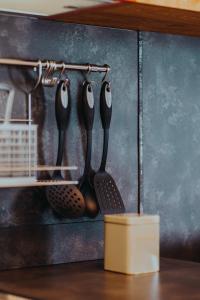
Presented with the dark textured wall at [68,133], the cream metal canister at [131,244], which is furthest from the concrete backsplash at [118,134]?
the cream metal canister at [131,244]

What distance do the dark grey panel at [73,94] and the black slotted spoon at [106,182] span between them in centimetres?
3

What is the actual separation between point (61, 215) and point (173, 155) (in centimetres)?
45

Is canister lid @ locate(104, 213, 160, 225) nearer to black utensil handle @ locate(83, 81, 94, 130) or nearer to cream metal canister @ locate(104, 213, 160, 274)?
cream metal canister @ locate(104, 213, 160, 274)

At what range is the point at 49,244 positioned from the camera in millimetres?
1767

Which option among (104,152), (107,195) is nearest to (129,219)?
Result: (107,195)

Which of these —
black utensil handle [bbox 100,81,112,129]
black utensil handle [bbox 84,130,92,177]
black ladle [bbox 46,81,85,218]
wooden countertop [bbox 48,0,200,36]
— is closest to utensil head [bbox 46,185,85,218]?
black ladle [bbox 46,81,85,218]

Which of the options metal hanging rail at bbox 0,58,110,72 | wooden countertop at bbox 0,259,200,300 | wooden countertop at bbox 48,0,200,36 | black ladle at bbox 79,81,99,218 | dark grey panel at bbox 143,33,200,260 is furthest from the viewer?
dark grey panel at bbox 143,33,200,260

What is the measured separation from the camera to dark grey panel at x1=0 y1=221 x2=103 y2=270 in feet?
5.56

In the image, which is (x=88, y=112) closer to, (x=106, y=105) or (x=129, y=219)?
(x=106, y=105)

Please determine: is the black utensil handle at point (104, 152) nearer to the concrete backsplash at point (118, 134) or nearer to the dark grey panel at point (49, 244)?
the concrete backsplash at point (118, 134)

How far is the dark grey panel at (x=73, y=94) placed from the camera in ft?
5.62

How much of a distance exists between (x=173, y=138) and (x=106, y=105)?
294 millimetres

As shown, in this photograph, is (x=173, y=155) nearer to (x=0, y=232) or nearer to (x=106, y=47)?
(x=106, y=47)

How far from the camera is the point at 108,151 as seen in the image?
189 cm
